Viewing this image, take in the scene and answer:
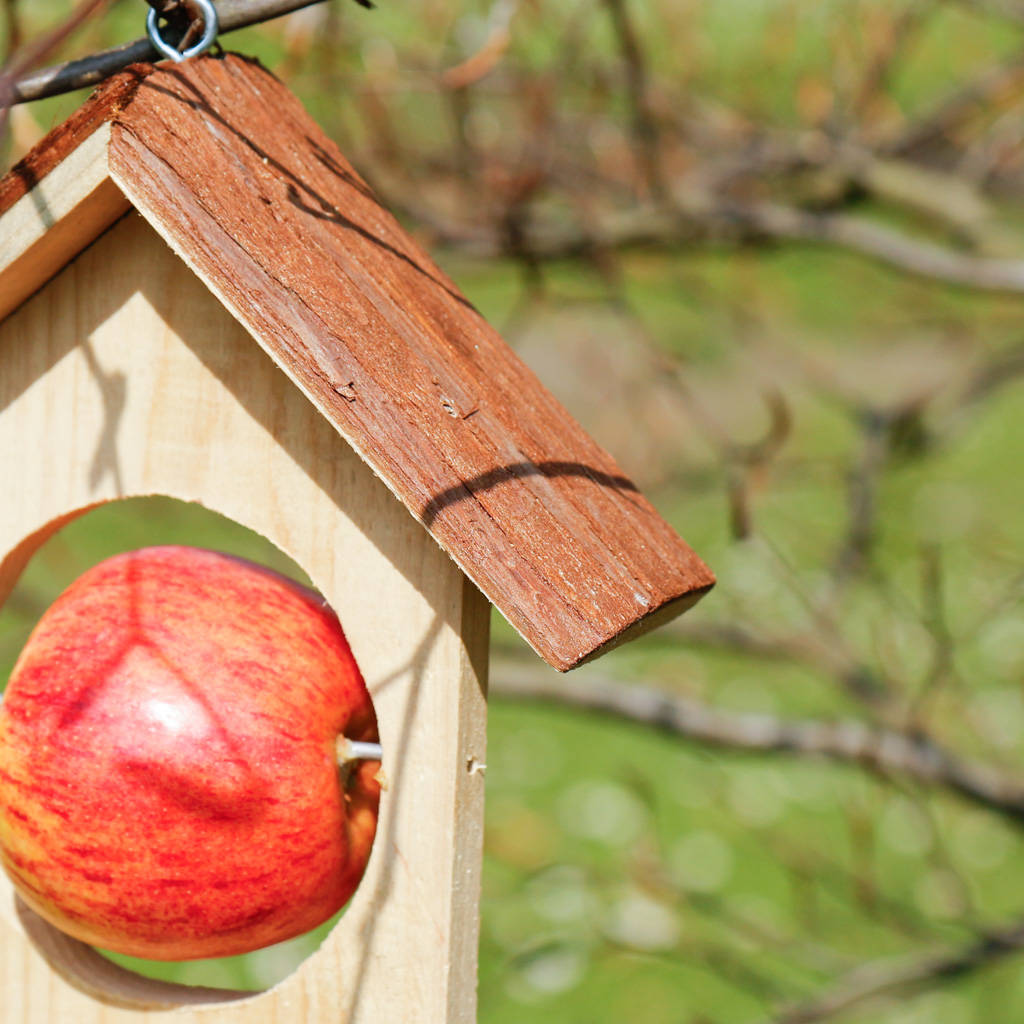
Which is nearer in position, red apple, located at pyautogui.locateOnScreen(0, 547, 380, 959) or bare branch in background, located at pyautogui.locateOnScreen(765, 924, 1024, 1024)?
red apple, located at pyautogui.locateOnScreen(0, 547, 380, 959)

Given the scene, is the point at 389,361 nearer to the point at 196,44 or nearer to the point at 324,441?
the point at 324,441

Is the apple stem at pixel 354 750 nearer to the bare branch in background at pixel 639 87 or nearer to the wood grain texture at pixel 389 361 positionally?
the wood grain texture at pixel 389 361

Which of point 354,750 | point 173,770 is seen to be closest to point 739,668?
point 354,750

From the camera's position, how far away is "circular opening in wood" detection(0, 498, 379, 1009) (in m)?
0.95

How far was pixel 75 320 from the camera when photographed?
Result: 1062 millimetres

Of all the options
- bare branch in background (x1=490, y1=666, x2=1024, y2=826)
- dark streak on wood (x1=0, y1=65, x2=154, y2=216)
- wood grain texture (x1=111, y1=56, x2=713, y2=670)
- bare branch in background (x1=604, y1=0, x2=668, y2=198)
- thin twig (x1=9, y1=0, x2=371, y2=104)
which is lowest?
wood grain texture (x1=111, y1=56, x2=713, y2=670)

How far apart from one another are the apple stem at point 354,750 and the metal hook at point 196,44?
0.53 meters

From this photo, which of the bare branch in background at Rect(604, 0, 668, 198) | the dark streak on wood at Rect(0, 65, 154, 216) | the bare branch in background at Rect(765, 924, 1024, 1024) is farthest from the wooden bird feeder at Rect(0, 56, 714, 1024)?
the bare branch in background at Rect(765, 924, 1024, 1024)

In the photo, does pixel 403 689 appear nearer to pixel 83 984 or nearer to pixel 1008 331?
pixel 83 984

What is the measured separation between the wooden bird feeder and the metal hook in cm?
2

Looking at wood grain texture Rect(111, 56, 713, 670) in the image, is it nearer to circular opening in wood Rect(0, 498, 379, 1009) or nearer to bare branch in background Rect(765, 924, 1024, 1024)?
circular opening in wood Rect(0, 498, 379, 1009)

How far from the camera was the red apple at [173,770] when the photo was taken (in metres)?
0.95

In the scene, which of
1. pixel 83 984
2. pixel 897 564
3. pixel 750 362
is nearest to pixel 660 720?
pixel 750 362

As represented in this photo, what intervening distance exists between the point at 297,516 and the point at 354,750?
0.63 feet
